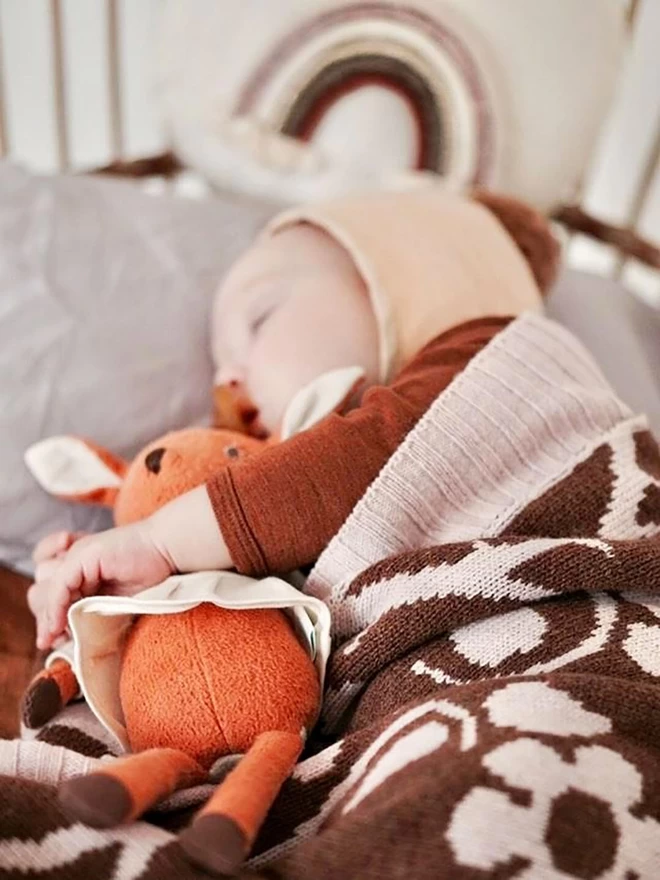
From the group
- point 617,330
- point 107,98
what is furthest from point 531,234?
point 107,98

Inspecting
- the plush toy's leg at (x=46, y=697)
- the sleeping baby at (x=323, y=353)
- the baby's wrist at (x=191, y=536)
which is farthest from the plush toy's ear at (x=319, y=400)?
the plush toy's leg at (x=46, y=697)

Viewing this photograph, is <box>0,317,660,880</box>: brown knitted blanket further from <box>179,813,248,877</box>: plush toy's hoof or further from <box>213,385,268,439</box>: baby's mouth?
<box>213,385,268,439</box>: baby's mouth

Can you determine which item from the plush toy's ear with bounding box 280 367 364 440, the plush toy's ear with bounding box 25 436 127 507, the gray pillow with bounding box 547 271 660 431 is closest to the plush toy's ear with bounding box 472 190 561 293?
the gray pillow with bounding box 547 271 660 431

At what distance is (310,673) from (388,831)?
191 millimetres

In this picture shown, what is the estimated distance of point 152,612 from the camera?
25.0 inches

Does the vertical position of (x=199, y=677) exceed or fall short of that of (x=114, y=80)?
it falls short

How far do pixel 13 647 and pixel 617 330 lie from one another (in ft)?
2.76

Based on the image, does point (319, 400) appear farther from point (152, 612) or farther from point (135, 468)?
point (152, 612)

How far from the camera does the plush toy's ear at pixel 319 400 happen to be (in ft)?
2.69

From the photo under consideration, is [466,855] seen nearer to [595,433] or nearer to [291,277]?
[595,433]

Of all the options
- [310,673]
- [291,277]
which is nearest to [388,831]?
[310,673]

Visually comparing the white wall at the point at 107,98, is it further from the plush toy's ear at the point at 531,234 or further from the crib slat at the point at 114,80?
the plush toy's ear at the point at 531,234

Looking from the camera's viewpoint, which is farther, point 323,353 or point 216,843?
point 323,353

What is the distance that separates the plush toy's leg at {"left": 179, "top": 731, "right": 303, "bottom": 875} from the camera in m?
0.46
